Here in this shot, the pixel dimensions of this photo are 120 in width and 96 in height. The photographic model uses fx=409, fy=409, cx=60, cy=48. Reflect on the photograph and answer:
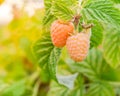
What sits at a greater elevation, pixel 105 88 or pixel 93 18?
pixel 93 18

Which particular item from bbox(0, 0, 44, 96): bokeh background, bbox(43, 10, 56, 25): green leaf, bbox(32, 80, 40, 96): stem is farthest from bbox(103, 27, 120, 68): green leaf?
bbox(0, 0, 44, 96): bokeh background

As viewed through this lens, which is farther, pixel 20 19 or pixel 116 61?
pixel 20 19

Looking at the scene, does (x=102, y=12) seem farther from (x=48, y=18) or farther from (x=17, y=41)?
(x=17, y=41)

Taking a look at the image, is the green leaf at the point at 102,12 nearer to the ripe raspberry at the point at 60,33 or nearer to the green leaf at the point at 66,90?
the ripe raspberry at the point at 60,33

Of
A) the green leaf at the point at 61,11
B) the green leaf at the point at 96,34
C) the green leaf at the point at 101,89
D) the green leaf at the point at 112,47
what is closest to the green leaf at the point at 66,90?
the green leaf at the point at 101,89

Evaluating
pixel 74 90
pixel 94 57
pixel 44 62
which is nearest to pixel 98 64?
pixel 94 57

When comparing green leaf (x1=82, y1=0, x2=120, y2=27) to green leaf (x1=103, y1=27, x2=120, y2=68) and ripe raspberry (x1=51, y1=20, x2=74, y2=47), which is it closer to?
ripe raspberry (x1=51, y1=20, x2=74, y2=47)

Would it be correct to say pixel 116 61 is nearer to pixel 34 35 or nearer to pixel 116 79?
pixel 116 79
